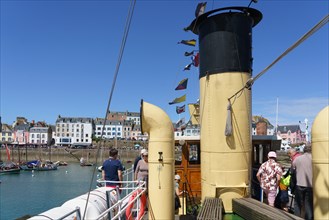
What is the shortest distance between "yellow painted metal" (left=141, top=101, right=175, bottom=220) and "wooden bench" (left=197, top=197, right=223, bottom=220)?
72 cm

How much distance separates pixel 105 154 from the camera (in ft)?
335

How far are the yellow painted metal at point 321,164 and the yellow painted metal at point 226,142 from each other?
12.7 feet

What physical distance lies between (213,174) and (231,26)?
148 inches

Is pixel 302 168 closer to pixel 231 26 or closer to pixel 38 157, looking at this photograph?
pixel 231 26

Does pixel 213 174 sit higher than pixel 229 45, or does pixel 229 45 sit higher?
pixel 229 45

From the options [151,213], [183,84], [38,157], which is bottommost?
[38,157]

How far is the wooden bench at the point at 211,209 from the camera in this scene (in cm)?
587

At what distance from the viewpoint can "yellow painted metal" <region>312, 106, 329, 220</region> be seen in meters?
3.66

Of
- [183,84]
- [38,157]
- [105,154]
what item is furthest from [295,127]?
[183,84]

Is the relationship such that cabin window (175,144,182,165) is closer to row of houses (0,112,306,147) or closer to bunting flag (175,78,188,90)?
bunting flag (175,78,188,90)

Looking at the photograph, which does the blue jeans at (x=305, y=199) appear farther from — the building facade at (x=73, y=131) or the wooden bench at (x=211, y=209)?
the building facade at (x=73, y=131)

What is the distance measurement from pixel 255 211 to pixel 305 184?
1145 millimetres

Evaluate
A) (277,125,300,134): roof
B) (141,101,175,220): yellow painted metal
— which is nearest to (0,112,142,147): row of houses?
(277,125,300,134): roof

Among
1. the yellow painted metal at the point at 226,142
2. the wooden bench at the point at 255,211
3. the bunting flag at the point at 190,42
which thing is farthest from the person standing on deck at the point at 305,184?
the bunting flag at the point at 190,42
